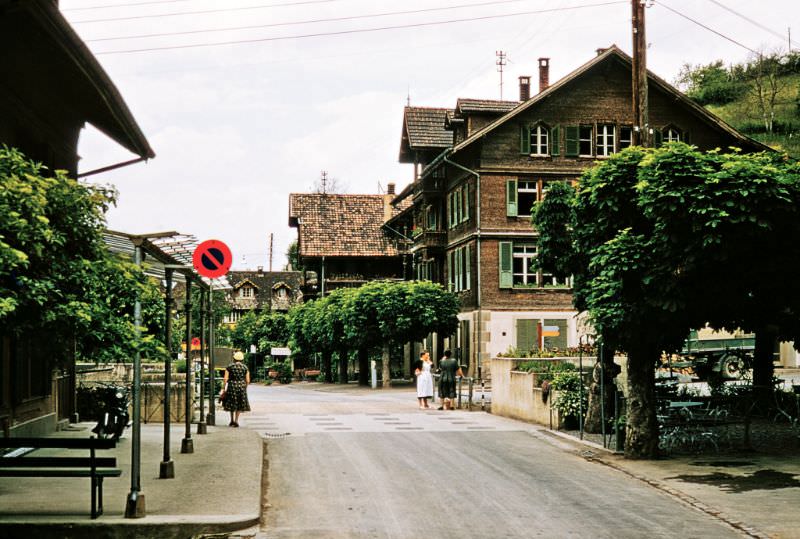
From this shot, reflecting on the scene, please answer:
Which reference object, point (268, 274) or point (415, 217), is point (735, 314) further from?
point (268, 274)

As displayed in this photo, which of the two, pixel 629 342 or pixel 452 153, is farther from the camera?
pixel 452 153

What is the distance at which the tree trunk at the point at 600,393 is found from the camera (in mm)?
19688

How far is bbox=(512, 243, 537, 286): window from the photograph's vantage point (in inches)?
1938

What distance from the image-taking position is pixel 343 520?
1104cm

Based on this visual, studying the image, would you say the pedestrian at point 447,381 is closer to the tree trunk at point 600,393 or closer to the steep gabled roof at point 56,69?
the tree trunk at point 600,393

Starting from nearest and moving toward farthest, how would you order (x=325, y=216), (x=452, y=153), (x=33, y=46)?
1. (x=33, y=46)
2. (x=452, y=153)
3. (x=325, y=216)

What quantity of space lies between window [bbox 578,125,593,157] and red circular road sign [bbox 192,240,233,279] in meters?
35.5

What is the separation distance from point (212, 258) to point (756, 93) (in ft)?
326

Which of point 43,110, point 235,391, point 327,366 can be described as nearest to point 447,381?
point 235,391

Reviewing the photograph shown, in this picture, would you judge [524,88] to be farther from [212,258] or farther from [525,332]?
[212,258]

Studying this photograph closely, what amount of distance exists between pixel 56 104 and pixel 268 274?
103 m

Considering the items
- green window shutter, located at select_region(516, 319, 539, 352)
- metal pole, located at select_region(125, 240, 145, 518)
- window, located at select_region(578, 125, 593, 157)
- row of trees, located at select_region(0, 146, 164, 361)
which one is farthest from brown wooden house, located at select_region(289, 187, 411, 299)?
row of trees, located at select_region(0, 146, 164, 361)

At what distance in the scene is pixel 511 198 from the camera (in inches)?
1932

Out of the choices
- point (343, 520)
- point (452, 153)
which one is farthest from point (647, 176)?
point (452, 153)
